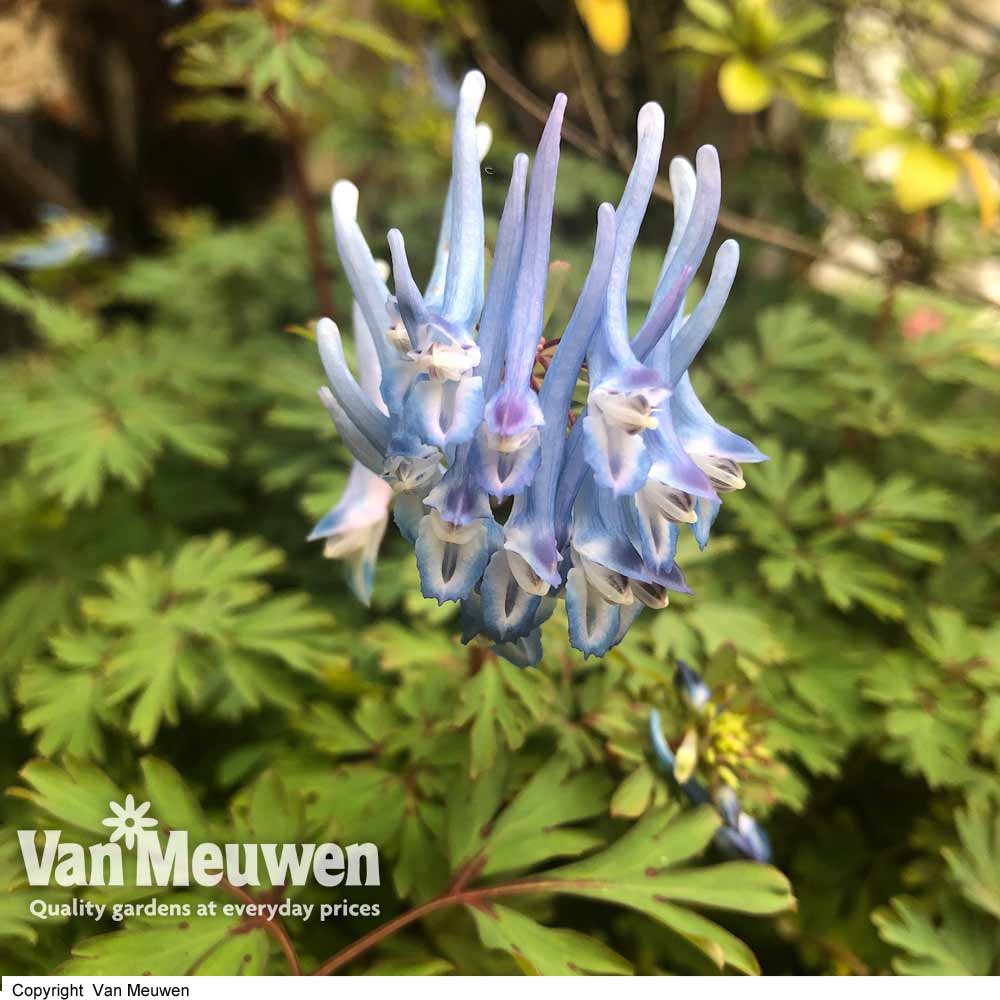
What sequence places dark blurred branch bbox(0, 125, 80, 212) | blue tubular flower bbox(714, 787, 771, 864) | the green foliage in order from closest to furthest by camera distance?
blue tubular flower bbox(714, 787, 771, 864), the green foliage, dark blurred branch bbox(0, 125, 80, 212)

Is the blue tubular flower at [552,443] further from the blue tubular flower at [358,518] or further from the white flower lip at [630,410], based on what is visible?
the blue tubular flower at [358,518]

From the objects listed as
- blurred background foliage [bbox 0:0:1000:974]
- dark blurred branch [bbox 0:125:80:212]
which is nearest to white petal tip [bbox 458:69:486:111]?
blurred background foliage [bbox 0:0:1000:974]

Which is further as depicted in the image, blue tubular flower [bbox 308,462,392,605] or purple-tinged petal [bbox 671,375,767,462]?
blue tubular flower [bbox 308,462,392,605]

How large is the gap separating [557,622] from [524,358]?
48 cm

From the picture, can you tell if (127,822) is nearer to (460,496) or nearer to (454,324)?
(460,496)


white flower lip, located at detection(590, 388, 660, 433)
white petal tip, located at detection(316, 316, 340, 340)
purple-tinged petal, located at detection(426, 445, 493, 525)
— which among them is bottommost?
purple-tinged petal, located at detection(426, 445, 493, 525)

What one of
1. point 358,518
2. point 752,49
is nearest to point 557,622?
point 358,518

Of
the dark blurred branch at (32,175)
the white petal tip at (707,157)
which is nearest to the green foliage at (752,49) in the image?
the white petal tip at (707,157)

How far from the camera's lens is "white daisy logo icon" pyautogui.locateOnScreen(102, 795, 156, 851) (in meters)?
1.10

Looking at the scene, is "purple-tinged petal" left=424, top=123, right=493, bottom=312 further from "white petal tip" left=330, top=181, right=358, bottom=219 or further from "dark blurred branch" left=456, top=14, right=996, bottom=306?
"dark blurred branch" left=456, top=14, right=996, bottom=306

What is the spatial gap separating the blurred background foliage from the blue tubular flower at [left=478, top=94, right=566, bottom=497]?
43 cm

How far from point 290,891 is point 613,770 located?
50 cm

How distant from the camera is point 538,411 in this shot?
0.86 meters
